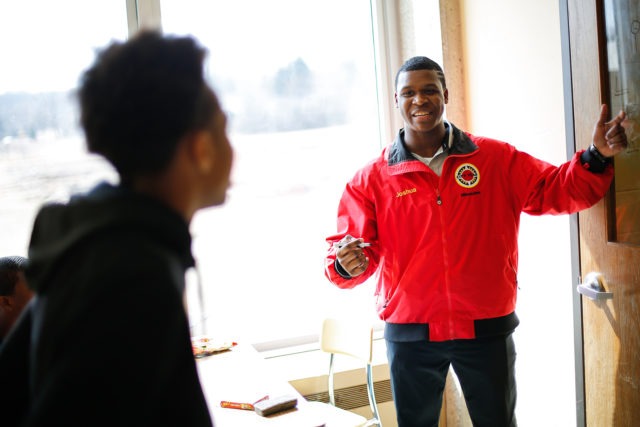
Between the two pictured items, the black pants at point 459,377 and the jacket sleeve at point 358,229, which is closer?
the black pants at point 459,377

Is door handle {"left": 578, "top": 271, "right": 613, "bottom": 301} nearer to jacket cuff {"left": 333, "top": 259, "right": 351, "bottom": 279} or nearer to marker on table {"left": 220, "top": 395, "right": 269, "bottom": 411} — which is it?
jacket cuff {"left": 333, "top": 259, "right": 351, "bottom": 279}

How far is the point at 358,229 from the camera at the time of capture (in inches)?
87.1

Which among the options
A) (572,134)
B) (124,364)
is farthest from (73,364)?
(572,134)

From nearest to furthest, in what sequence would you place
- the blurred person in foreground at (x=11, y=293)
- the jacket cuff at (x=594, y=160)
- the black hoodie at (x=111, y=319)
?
the black hoodie at (x=111, y=319) → the blurred person in foreground at (x=11, y=293) → the jacket cuff at (x=594, y=160)

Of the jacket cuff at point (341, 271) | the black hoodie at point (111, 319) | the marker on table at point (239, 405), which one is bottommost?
the marker on table at point (239, 405)

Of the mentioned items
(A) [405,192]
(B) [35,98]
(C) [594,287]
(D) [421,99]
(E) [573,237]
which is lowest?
(C) [594,287]

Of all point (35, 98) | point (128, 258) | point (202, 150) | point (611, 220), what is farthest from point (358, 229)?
point (35, 98)

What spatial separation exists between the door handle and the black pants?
0.31 m

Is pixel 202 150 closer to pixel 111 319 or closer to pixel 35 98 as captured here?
pixel 111 319

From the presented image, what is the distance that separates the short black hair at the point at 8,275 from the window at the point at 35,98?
3.93 feet

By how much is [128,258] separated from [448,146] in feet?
5.65

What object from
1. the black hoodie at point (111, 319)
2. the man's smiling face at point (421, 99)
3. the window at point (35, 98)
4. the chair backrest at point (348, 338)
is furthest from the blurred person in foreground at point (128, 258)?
the window at point (35, 98)

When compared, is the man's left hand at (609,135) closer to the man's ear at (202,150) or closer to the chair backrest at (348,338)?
the chair backrest at (348,338)

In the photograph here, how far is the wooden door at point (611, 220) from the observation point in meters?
1.71
